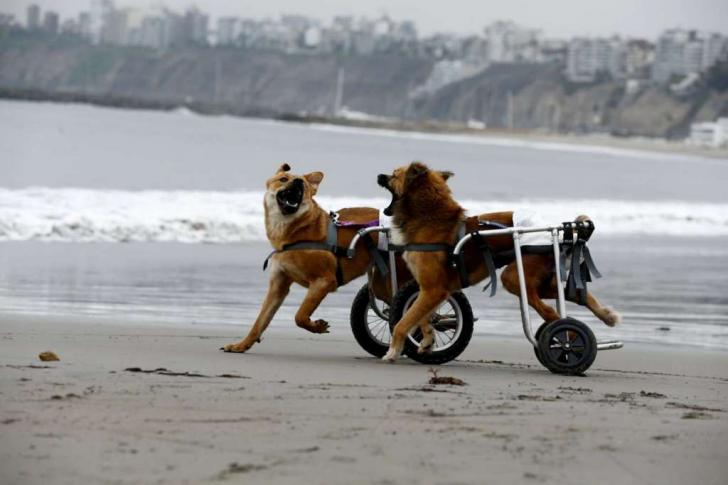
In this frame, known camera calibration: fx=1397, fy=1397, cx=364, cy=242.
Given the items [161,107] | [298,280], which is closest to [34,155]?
[298,280]

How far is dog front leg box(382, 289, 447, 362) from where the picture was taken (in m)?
8.03

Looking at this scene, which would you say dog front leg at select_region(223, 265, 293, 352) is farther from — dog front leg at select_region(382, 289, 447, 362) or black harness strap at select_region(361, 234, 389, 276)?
dog front leg at select_region(382, 289, 447, 362)

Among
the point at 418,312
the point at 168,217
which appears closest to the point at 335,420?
the point at 418,312

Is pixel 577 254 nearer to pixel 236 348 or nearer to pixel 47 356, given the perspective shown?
pixel 236 348

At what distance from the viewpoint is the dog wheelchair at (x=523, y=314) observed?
25.7 ft

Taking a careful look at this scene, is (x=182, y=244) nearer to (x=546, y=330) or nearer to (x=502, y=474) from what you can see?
(x=546, y=330)

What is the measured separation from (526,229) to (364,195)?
31015 millimetres

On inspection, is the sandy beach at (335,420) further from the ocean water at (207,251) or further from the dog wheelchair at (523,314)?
the ocean water at (207,251)

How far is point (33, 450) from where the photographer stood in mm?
4797

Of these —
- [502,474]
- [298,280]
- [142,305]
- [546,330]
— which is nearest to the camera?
[502,474]

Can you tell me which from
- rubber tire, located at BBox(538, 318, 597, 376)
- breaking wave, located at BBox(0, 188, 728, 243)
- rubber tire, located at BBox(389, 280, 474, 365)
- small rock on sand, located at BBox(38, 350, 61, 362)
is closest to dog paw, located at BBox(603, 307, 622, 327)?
rubber tire, located at BBox(538, 318, 597, 376)

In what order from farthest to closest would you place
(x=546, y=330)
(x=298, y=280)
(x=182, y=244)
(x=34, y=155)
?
1. (x=34, y=155)
2. (x=182, y=244)
3. (x=298, y=280)
4. (x=546, y=330)

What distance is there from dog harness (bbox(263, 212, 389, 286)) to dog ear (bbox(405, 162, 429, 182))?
1.97 feet

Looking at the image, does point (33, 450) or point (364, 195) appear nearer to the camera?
point (33, 450)
